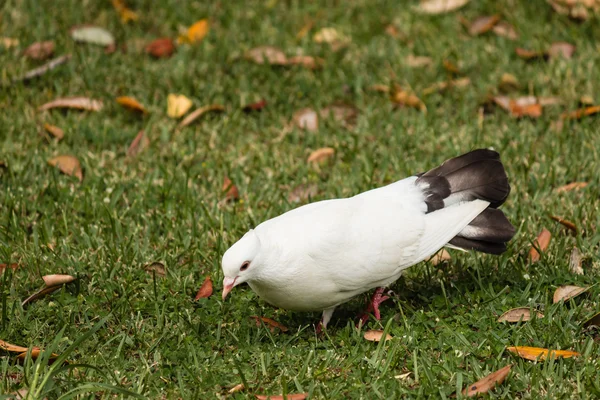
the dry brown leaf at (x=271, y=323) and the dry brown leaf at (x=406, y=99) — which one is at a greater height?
the dry brown leaf at (x=406, y=99)

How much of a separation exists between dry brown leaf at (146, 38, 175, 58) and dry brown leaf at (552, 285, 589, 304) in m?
3.28

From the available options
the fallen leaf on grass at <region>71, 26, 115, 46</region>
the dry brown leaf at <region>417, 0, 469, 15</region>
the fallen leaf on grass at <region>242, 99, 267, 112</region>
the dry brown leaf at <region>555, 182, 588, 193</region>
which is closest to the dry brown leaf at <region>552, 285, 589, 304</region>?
the dry brown leaf at <region>555, 182, 588, 193</region>

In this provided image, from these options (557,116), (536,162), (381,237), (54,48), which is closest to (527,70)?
(557,116)

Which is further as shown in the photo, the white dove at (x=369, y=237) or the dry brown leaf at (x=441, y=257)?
the dry brown leaf at (x=441, y=257)

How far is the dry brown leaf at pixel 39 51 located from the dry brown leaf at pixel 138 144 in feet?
3.68

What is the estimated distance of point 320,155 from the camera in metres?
4.81

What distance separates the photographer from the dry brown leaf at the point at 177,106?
5.15 meters

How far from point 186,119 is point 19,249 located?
5.04 ft

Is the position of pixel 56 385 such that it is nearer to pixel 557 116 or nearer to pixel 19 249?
pixel 19 249

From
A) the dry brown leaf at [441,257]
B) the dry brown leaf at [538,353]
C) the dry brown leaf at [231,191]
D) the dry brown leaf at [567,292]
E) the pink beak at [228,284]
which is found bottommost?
the dry brown leaf at [231,191]

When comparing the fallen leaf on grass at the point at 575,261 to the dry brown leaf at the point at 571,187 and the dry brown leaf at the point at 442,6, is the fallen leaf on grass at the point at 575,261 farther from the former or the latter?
the dry brown leaf at the point at 442,6

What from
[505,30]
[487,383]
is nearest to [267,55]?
[505,30]

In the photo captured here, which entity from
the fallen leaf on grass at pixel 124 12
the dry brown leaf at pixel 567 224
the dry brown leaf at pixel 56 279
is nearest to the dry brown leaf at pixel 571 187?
the dry brown leaf at pixel 567 224

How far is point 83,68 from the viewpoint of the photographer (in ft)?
18.0
